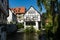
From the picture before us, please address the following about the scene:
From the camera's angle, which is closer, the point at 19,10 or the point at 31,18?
the point at 31,18

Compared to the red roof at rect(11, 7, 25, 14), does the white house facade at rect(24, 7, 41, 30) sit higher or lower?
lower

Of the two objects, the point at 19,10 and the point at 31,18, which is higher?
the point at 19,10

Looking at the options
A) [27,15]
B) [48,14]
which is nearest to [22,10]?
[27,15]

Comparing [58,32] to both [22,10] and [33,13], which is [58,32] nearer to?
[33,13]

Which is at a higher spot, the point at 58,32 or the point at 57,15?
the point at 57,15

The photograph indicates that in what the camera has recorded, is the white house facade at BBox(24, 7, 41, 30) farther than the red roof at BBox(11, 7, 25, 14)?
No

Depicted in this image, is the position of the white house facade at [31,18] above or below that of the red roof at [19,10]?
below

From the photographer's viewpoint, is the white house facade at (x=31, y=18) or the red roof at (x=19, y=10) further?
the red roof at (x=19, y=10)

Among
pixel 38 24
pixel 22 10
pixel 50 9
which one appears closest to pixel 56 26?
pixel 50 9

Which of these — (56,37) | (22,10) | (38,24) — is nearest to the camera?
(56,37)

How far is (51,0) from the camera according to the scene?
14.6 m

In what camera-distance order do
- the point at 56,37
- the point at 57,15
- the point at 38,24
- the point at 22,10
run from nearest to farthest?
1. the point at 56,37
2. the point at 57,15
3. the point at 38,24
4. the point at 22,10

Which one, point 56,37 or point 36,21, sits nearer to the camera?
point 56,37

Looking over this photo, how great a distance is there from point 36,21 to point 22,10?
32796 mm
